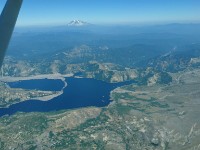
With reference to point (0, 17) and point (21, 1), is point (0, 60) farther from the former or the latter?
point (21, 1)

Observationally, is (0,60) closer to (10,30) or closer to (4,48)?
(4,48)

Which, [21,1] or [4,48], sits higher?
[21,1]

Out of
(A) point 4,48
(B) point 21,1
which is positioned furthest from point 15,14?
(A) point 4,48

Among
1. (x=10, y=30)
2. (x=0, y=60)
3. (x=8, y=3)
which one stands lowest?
(x=0, y=60)

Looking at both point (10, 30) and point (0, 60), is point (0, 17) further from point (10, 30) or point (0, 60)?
point (0, 60)

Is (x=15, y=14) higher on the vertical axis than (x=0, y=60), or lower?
higher
